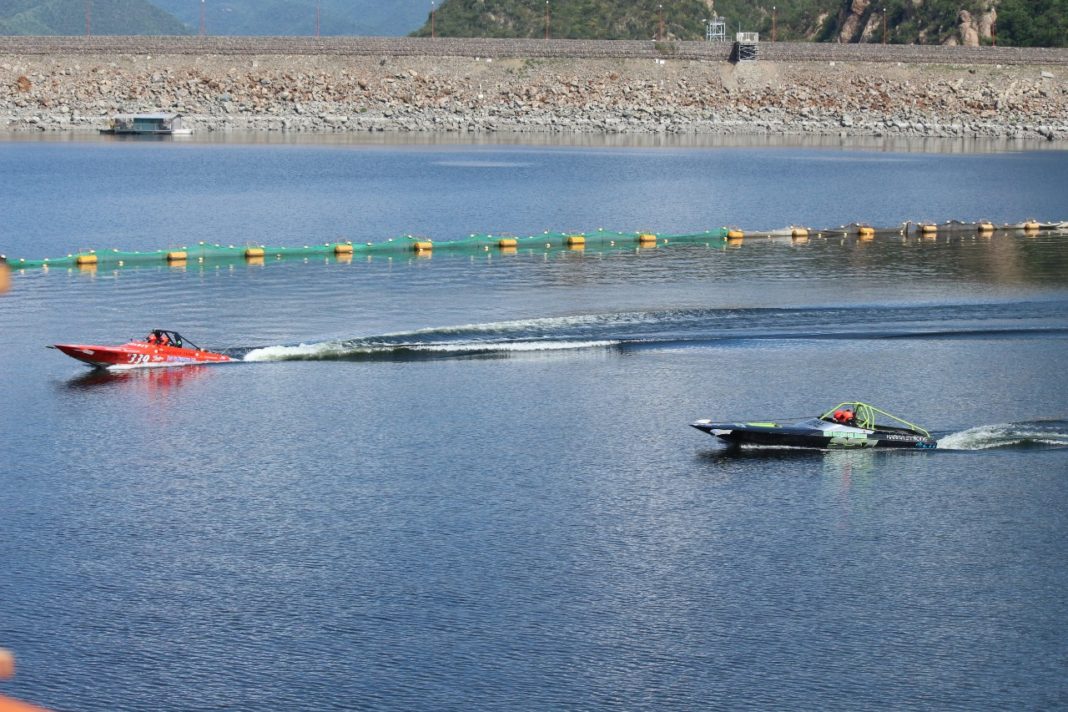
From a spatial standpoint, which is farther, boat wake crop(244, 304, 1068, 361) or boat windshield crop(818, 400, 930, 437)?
boat wake crop(244, 304, 1068, 361)

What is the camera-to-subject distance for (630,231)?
135250 mm

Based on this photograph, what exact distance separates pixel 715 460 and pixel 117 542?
22.9 metres

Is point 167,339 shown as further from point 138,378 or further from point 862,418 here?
point 862,418

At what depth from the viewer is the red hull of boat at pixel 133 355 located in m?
72.9

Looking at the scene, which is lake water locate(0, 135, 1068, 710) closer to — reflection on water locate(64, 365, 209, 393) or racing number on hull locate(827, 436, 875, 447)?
reflection on water locate(64, 365, 209, 393)

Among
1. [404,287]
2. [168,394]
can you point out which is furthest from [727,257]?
[168,394]

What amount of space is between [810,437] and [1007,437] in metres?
8.53

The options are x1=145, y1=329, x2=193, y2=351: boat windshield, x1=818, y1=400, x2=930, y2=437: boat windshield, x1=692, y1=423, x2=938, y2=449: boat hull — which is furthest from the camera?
x1=145, y1=329, x2=193, y2=351: boat windshield

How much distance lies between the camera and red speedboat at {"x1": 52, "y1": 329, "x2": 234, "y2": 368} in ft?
239

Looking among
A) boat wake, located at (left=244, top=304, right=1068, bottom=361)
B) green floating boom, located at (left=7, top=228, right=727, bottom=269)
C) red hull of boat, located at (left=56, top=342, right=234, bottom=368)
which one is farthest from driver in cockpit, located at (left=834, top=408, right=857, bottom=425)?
green floating boom, located at (left=7, top=228, right=727, bottom=269)

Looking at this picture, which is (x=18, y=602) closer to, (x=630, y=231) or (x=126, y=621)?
(x=126, y=621)

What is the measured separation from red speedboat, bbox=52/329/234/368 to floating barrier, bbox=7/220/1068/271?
115 feet

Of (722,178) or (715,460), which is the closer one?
(715,460)

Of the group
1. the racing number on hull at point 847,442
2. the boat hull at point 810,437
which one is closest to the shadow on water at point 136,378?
the boat hull at point 810,437
